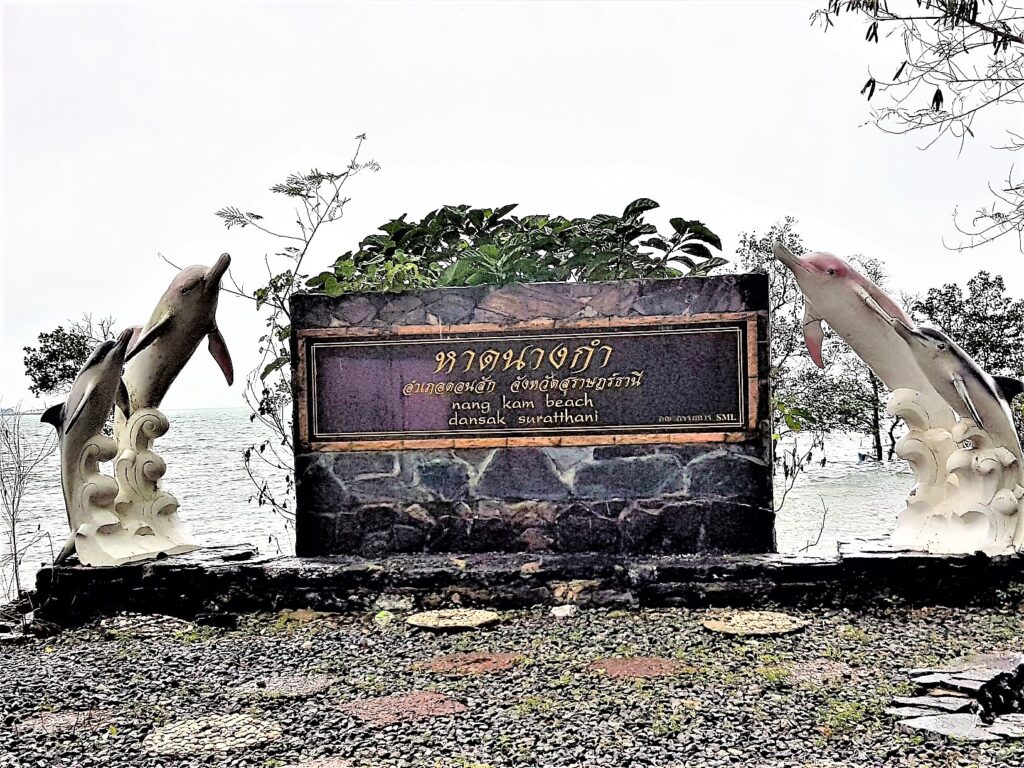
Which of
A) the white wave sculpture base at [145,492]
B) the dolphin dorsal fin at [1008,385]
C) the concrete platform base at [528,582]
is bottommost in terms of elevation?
the concrete platform base at [528,582]

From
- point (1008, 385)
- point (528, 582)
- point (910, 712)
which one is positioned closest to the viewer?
point (910, 712)

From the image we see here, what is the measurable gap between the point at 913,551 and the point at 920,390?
0.80 meters

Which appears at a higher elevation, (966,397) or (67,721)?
(966,397)

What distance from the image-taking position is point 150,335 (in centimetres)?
519

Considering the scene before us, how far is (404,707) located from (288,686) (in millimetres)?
574

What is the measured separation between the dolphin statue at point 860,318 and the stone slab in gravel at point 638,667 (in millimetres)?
1999

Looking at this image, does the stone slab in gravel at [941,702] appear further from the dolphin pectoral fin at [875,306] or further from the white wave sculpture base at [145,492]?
the white wave sculpture base at [145,492]

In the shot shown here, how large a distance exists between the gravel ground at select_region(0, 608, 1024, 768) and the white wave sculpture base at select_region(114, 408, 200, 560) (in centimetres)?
53

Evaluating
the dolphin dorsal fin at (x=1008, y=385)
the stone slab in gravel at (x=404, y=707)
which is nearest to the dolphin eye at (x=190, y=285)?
the stone slab in gravel at (x=404, y=707)

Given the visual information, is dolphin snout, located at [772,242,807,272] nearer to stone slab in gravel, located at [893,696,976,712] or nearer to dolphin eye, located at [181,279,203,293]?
stone slab in gravel, located at [893,696,976,712]

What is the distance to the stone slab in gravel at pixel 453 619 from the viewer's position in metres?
4.44

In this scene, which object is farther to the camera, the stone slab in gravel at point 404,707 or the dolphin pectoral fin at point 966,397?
the dolphin pectoral fin at point 966,397

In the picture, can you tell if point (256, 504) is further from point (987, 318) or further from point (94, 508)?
point (987, 318)

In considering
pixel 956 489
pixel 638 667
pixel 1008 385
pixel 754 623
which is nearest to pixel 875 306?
pixel 1008 385
